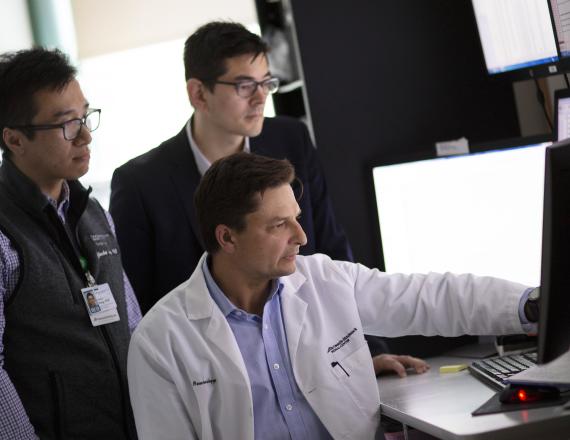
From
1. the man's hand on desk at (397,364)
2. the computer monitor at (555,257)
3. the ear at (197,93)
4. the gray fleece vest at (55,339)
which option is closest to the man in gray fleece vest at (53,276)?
the gray fleece vest at (55,339)

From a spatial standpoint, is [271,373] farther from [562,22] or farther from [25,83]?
[562,22]

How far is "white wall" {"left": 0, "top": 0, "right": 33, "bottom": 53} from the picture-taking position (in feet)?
16.8

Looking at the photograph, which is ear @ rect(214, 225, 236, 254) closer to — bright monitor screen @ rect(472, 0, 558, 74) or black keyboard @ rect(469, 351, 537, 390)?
black keyboard @ rect(469, 351, 537, 390)

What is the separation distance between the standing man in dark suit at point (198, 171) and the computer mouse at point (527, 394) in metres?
1.05

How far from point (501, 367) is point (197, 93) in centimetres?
120

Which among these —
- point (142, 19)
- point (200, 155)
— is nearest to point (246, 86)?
point (200, 155)

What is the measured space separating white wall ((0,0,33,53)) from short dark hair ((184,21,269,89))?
2846 millimetres

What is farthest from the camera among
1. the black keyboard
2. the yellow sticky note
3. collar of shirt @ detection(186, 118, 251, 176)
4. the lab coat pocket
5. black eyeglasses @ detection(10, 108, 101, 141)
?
collar of shirt @ detection(186, 118, 251, 176)

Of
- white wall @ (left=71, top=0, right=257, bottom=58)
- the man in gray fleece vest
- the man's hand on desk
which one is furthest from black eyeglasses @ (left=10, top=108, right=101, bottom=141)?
white wall @ (left=71, top=0, right=257, bottom=58)

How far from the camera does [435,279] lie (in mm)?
2066

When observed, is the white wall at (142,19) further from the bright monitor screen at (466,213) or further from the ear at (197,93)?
the bright monitor screen at (466,213)

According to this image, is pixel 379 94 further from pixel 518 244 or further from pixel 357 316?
pixel 357 316

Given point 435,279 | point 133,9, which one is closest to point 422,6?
point 435,279

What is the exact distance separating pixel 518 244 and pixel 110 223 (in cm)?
112
